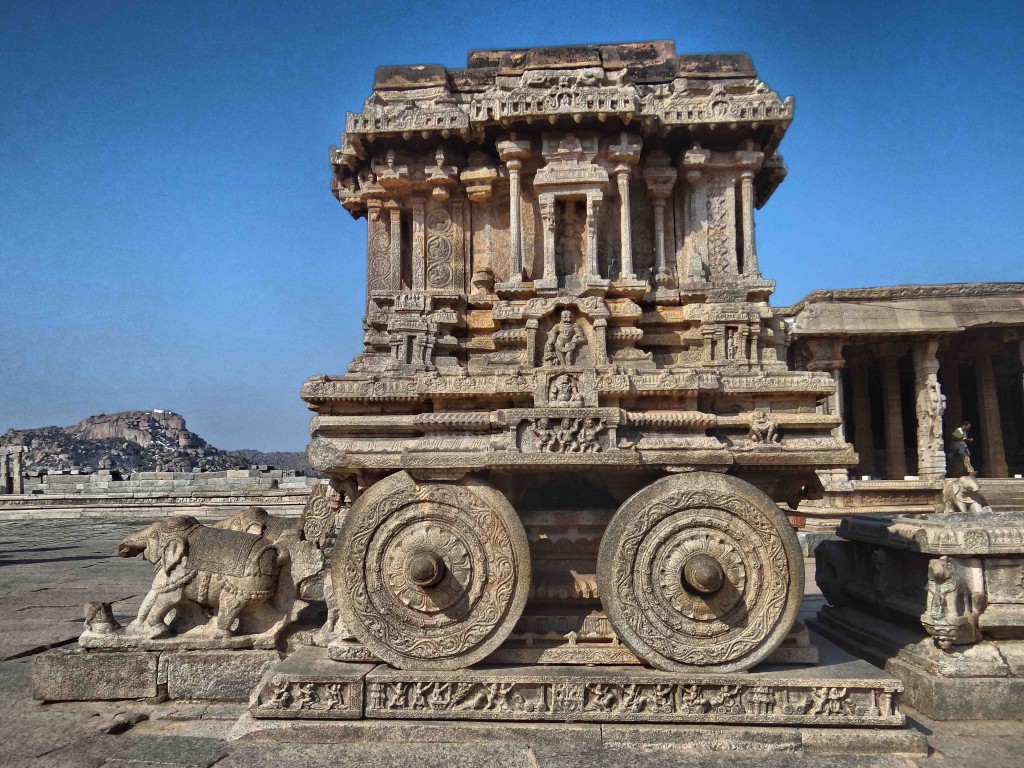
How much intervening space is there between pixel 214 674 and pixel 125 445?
2034 inches

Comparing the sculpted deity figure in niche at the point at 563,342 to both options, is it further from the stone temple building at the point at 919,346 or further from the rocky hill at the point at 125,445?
the rocky hill at the point at 125,445

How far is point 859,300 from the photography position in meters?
21.3

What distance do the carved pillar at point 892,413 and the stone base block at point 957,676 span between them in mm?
22007

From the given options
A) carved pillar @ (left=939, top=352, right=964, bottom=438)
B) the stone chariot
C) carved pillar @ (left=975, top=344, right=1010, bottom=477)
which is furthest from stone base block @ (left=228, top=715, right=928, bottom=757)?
carved pillar @ (left=939, top=352, right=964, bottom=438)

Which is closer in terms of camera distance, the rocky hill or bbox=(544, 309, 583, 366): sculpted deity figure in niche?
bbox=(544, 309, 583, 366): sculpted deity figure in niche

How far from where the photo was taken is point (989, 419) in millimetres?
23875

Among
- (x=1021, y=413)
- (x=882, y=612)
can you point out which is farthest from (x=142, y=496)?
(x=1021, y=413)

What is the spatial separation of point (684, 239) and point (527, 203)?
→ 1.73 m

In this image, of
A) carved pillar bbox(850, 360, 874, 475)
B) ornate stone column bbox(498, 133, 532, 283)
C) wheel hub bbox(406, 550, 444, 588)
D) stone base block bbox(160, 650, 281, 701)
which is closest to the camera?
wheel hub bbox(406, 550, 444, 588)

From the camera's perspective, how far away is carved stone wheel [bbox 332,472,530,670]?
440 centimetres

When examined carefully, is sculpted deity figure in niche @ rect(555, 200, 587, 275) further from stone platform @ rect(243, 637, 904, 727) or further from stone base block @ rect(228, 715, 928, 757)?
stone base block @ rect(228, 715, 928, 757)

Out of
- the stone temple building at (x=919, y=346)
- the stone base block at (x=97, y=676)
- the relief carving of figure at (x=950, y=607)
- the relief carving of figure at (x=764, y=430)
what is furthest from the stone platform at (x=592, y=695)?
the stone temple building at (x=919, y=346)

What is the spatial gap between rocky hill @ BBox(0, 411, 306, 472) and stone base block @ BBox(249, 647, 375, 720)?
113ft

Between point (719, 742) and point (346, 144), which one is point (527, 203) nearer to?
point (346, 144)
